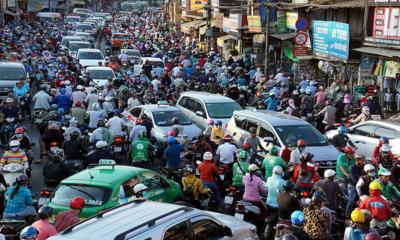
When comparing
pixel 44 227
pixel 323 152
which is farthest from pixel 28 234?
pixel 323 152

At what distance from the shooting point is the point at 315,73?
30.9 m

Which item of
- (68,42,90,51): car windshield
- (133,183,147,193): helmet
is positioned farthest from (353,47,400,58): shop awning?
(68,42,90,51): car windshield

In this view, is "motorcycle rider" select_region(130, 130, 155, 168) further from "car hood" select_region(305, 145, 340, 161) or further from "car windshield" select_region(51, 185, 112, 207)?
"car windshield" select_region(51, 185, 112, 207)

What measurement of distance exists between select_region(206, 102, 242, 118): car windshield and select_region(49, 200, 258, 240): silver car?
Result: 1022 cm

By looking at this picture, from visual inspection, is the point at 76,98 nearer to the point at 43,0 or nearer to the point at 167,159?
the point at 167,159

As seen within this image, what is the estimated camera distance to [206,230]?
870 centimetres

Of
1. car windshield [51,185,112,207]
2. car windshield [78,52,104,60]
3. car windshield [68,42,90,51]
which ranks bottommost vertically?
car windshield [68,42,90,51]

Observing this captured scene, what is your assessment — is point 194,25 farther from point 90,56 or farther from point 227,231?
point 227,231

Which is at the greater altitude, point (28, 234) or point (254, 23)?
point (254, 23)

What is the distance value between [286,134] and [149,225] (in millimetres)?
8406

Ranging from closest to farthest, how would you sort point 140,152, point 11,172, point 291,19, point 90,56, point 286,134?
point 11,172 → point 140,152 → point 286,134 → point 291,19 → point 90,56

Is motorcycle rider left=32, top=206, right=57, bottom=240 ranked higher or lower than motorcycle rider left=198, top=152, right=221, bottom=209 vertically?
higher

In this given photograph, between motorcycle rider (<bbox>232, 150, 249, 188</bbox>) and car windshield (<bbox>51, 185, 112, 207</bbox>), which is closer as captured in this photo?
car windshield (<bbox>51, 185, 112, 207</bbox>)

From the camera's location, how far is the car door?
16.8m
